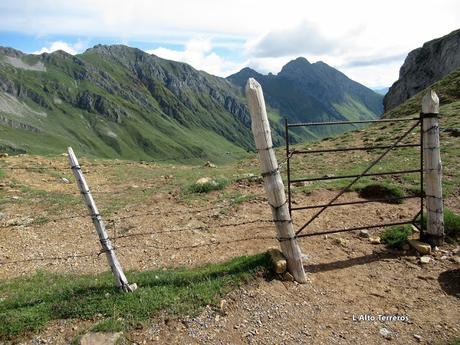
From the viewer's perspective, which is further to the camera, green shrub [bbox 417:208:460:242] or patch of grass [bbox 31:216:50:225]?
patch of grass [bbox 31:216:50:225]

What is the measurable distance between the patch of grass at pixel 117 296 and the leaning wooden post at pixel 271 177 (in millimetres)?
695

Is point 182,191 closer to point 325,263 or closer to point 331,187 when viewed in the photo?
point 331,187

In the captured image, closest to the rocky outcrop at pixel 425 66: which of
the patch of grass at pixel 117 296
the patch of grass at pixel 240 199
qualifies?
the patch of grass at pixel 240 199

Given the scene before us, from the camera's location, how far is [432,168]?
32.7 ft

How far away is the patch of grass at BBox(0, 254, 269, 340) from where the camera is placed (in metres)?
7.54

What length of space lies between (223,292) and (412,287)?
4.19m

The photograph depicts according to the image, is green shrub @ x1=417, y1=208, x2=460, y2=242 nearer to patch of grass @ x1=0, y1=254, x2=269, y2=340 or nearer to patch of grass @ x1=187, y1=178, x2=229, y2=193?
patch of grass @ x1=0, y1=254, x2=269, y2=340

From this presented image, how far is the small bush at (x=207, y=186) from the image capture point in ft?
53.8

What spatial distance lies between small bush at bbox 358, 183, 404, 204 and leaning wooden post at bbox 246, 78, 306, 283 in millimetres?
6893

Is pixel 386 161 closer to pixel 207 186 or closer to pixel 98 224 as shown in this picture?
pixel 207 186

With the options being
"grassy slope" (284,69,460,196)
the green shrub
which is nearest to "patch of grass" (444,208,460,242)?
the green shrub

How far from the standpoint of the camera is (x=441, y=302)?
26.6 ft

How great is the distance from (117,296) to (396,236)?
724 cm

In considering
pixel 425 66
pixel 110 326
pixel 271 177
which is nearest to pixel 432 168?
pixel 271 177
